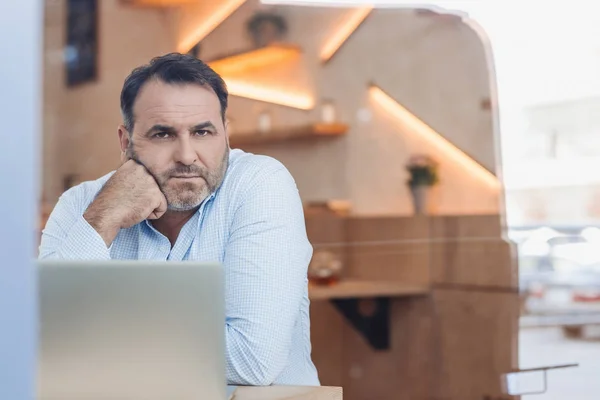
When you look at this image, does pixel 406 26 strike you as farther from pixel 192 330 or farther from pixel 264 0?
pixel 192 330

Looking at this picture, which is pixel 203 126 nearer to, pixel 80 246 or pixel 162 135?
pixel 162 135

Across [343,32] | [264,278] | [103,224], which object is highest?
[343,32]

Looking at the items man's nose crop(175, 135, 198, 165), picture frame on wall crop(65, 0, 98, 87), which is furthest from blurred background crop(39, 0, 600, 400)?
man's nose crop(175, 135, 198, 165)

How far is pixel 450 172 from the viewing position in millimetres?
3773

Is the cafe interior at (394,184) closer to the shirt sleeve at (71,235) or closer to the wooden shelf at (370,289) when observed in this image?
the wooden shelf at (370,289)

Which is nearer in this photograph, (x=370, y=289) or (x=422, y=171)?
(x=370, y=289)

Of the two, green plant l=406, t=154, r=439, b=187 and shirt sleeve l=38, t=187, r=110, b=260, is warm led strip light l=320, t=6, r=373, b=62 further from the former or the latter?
shirt sleeve l=38, t=187, r=110, b=260

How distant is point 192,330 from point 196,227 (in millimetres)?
609

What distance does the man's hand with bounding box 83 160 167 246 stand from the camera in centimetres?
168

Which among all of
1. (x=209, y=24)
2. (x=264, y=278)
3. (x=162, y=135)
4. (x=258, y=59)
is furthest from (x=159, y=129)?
(x=258, y=59)

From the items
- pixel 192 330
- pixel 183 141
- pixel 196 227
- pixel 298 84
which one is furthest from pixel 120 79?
pixel 298 84

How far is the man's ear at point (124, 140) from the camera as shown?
1.94 meters

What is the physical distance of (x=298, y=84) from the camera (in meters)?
3.59

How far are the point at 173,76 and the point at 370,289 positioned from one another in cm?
189
